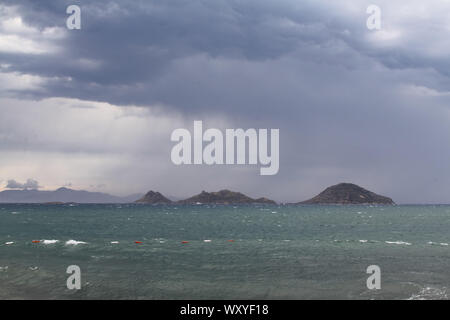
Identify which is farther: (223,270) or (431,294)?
(223,270)

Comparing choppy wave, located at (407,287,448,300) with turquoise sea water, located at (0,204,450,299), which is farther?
turquoise sea water, located at (0,204,450,299)

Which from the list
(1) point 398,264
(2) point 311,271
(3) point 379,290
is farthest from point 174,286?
(1) point 398,264

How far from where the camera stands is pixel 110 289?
3138cm

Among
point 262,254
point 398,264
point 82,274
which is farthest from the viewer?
point 262,254

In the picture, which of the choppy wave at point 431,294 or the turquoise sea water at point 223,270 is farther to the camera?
the turquoise sea water at point 223,270

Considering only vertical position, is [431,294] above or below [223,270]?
above

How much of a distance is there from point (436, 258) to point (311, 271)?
18468 mm
